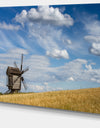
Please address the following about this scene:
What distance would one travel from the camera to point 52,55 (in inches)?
202

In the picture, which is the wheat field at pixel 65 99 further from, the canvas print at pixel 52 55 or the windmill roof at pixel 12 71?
the windmill roof at pixel 12 71

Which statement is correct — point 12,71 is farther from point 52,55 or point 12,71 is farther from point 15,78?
point 52,55

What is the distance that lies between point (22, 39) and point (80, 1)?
5.71 feet

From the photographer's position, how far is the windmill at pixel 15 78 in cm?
564

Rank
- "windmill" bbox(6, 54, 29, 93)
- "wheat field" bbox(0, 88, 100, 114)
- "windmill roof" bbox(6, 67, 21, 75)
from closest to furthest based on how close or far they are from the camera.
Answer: "wheat field" bbox(0, 88, 100, 114) < "windmill" bbox(6, 54, 29, 93) < "windmill roof" bbox(6, 67, 21, 75)

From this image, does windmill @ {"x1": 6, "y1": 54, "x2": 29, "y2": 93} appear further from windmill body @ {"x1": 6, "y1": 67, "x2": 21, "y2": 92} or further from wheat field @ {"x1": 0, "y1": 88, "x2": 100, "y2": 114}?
wheat field @ {"x1": 0, "y1": 88, "x2": 100, "y2": 114}

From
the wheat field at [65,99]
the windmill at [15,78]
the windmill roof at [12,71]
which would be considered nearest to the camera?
the wheat field at [65,99]

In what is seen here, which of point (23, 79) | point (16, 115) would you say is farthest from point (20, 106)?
point (23, 79)

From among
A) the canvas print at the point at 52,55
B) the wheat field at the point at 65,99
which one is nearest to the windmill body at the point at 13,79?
the canvas print at the point at 52,55

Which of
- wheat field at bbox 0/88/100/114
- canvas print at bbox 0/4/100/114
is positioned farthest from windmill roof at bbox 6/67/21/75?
wheat field at bbox 0/88/100/114

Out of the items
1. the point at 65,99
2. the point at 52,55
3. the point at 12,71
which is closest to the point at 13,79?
the point at 12,71

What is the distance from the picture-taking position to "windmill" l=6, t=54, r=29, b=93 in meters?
5.64

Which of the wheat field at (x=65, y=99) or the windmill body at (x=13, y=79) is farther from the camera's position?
the windmill body at (x=13, y=79)

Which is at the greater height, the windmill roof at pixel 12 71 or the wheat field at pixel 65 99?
the windmill roof at pixel 12 71
